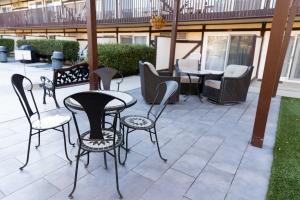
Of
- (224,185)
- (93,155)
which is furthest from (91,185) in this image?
(224,185)

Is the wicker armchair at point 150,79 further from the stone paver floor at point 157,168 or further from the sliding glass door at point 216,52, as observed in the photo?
the sliding glass door at point 216,52

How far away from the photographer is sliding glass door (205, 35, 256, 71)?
780 cm

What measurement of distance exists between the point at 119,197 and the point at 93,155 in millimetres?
Answer: 802

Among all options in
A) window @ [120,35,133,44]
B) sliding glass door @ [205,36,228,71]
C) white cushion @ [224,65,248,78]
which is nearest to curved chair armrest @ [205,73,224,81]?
white cushion @ [224,65,248,78]

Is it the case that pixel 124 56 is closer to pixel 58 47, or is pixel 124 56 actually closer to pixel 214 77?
pixel 214 77

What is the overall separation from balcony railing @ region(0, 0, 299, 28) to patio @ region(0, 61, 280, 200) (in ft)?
17.6

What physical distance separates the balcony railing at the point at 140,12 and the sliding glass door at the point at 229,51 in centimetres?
112

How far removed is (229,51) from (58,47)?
26.7 feet

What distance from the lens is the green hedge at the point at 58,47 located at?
32.7ft

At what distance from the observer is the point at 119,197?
1816 millimetres

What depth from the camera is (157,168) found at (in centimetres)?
227

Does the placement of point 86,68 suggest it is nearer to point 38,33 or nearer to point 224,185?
point 224,185

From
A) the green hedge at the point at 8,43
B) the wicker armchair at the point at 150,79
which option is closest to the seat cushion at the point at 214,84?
the wicker armchair at the point at 150,79

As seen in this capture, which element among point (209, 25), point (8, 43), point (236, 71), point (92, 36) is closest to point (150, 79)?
point (92, 36)
